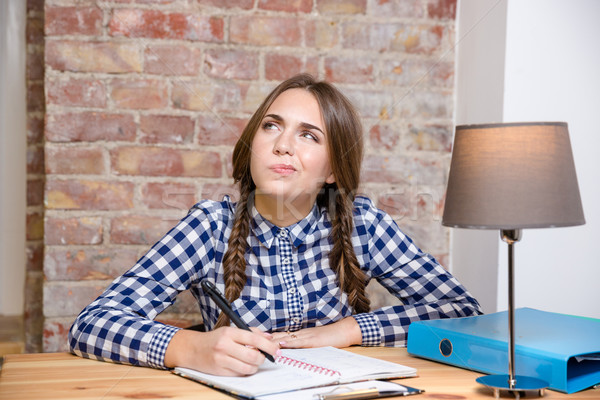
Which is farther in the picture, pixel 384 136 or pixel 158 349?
pixel 384 136

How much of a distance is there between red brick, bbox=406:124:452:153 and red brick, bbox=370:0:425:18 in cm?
31

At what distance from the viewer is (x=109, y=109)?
5.11ft

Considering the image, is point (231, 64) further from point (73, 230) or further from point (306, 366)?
point (306, 366)

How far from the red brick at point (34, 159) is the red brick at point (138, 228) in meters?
0.28

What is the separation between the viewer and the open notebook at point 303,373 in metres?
0.79

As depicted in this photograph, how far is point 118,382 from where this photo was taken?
0.85m

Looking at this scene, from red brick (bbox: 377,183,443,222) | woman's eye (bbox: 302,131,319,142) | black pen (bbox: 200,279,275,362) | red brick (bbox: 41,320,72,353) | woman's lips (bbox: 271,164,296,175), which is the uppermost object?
woman's eye (bbox: 302,131,319,142)

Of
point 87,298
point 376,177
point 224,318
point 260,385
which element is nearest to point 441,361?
point 260,385

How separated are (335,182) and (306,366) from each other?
631 millimetres

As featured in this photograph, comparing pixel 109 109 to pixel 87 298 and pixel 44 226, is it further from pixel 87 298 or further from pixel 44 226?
pixel 87 298

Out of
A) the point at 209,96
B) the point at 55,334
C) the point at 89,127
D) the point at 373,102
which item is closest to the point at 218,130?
the point at 209,96

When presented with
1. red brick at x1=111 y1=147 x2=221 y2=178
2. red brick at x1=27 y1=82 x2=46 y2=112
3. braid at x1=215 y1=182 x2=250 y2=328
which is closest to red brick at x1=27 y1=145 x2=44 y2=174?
red brick at x1=27 y1=82 x2=46 y2=112

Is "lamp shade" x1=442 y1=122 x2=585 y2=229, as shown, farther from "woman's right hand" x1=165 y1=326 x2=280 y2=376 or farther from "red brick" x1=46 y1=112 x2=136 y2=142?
"red brick" x1=46 y1=112 x2=136 y2=142

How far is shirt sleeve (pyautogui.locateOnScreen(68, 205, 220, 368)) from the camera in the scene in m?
0.96
